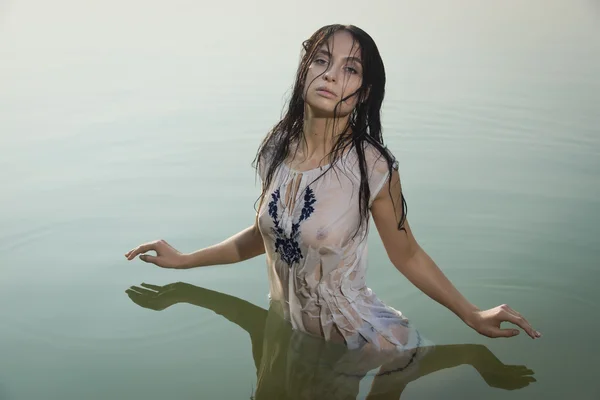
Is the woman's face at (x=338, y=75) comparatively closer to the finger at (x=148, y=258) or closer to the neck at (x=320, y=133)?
the neck at (x=320, y=133)

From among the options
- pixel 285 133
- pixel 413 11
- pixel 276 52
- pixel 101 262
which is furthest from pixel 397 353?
pixel 413 11

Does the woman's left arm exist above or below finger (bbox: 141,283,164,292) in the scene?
A: above

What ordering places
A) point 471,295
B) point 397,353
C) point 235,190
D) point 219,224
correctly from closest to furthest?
point 397,353 → point 471,295 → point 219,224 → point 235,190

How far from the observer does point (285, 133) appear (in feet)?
8.75

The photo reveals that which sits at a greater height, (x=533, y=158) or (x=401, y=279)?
(x=533, y=158)

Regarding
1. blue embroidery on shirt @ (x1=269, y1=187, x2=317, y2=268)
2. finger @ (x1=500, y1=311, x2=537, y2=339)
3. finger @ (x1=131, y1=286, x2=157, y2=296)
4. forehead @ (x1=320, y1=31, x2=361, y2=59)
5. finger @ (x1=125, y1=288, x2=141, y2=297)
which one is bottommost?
finger @ (x1=125, y1=288, x2=141, y2=297)

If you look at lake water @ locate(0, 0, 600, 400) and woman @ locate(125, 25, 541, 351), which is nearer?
woman @ locate(125, 25, 541, 351)

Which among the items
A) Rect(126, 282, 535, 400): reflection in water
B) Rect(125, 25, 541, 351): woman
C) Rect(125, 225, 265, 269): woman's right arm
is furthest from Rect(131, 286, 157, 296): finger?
Rect(125, 25, 541, 351): woman

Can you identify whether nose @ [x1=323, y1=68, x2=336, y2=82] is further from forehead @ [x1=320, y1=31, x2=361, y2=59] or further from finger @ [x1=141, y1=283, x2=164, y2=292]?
finger @ [x1=141, y1=283, x2=164, y2=292]

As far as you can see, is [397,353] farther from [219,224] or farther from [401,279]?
[219,224]

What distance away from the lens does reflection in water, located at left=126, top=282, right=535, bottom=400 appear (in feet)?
8.48

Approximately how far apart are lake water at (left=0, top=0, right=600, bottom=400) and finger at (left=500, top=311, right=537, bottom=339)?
0.23 m

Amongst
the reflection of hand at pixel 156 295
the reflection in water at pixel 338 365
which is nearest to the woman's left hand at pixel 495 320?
the reflection in water at pixel 338 365

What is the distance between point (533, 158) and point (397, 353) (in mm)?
2521
